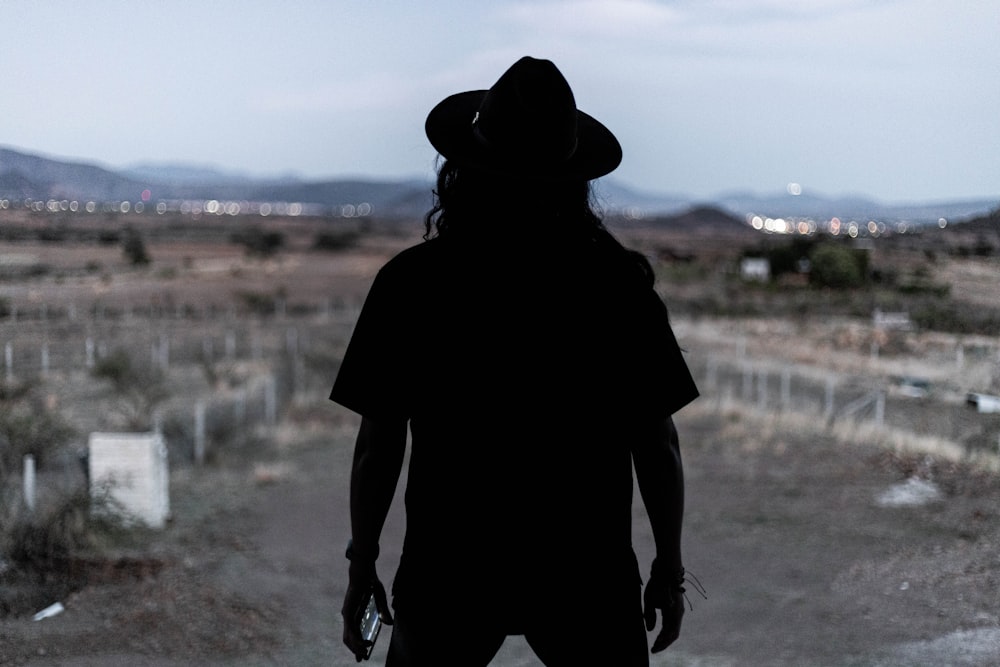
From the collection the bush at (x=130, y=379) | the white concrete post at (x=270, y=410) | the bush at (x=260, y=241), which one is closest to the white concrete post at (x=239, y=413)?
the white concrete post at (x=270, y=410)

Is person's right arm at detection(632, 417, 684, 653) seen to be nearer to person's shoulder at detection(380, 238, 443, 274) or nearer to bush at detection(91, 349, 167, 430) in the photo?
person's shoulder at detection(380, 238, 443, 274)

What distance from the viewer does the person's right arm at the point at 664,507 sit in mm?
2219

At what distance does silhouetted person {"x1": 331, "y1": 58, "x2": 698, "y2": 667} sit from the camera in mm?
2047

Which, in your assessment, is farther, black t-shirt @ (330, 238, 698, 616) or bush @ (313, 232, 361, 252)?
bush @ (313, 232, 361, 252)

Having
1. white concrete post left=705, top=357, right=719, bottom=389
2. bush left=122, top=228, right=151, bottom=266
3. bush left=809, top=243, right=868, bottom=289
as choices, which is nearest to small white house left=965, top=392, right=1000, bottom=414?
white concrete post left=705, top=357, right=719, bottom=389

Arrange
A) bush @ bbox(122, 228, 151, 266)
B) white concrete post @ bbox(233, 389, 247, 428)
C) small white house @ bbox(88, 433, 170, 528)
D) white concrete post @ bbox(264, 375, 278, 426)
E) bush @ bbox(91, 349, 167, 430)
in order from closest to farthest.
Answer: small white house @ bbox(88, 433, 170, 528) → bush @ bbox(91, 349, 167, 430) → white concrete post @ bbox(233, 389, 247, 428) → white concrete post @ bbox(264, 375, 278, 426) → bush @ bbox(122, 228, 151, 266)

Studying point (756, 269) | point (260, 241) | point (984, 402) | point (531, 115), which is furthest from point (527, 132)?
point (260, 241)

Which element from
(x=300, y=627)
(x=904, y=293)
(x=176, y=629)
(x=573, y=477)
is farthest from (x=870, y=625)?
(x=904, y=293)

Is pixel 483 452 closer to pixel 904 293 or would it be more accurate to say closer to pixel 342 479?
pixel 342 479

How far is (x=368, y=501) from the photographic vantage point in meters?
2.28

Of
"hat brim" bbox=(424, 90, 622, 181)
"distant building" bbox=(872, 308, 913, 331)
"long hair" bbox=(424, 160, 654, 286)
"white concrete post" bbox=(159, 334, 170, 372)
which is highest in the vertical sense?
"hat brim" bbox=(424, 90, 622, 181)

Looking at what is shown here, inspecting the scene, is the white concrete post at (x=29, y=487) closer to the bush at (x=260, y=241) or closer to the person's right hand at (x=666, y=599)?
the person's right hand at (x=666, y=599)

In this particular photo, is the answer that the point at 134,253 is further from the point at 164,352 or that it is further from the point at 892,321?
the point at 892,321

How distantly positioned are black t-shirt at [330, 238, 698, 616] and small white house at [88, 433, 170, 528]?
623 centimetres
